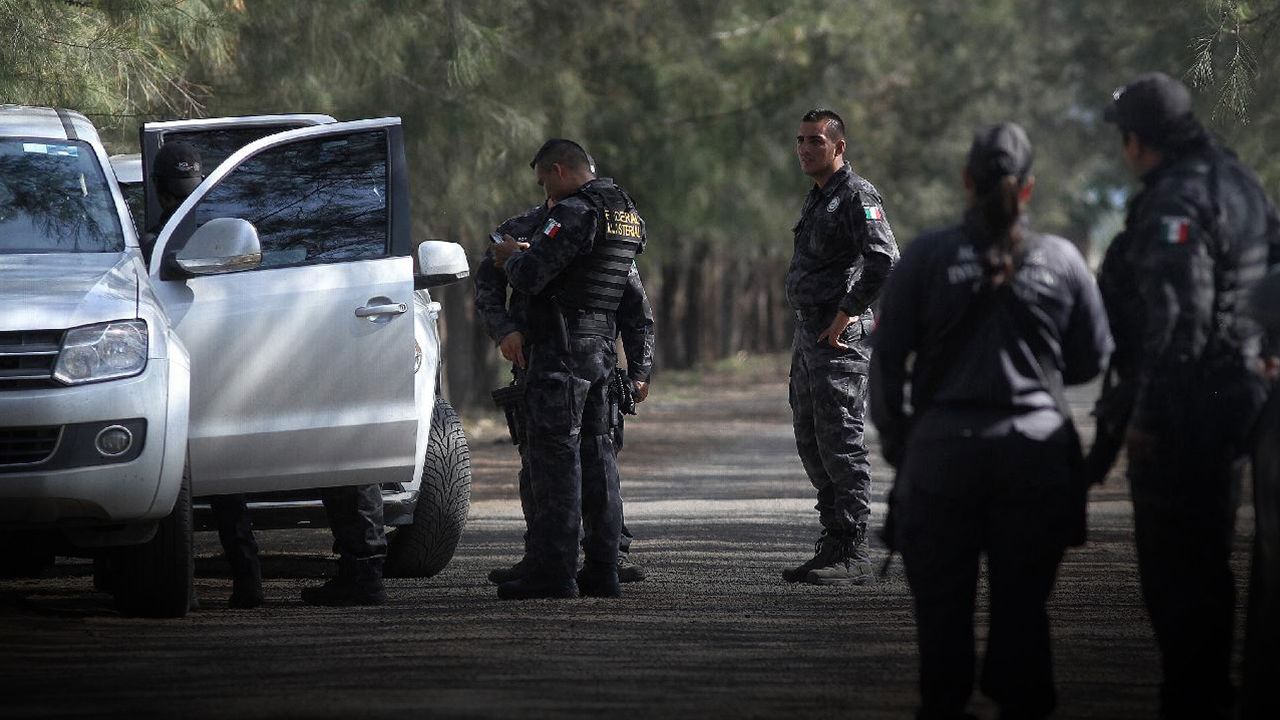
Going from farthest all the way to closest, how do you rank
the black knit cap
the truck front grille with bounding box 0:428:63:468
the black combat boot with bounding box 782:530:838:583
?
the black combat boot with bounding box 782:530:838:583 → the truck front grille with bounding box 0:428:63:468 → the black knit cap

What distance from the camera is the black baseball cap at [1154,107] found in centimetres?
597

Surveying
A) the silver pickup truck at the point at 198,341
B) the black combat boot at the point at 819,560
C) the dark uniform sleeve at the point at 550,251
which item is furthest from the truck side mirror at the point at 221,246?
the black combat boot at the point at 819,560

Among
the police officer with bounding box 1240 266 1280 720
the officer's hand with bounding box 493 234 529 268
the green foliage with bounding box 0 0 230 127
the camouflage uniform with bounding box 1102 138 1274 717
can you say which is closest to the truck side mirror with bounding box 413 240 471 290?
the officer's hand with bounding box 493 234 529 268

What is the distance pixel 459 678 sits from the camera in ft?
22.2

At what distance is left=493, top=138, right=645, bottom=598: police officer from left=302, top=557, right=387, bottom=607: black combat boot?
552mm

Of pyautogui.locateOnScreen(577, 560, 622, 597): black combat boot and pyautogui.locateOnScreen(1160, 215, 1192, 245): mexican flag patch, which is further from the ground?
pyautogui.locateOnScreen(1160, 215, 1192, 245): mexican flag patch

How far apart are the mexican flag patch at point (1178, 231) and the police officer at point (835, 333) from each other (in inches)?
139

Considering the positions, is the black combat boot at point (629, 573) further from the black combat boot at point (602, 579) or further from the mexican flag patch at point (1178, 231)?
the mexican flag patch at point (1178, 231)

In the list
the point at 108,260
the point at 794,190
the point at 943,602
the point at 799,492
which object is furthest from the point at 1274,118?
the point at 794,190

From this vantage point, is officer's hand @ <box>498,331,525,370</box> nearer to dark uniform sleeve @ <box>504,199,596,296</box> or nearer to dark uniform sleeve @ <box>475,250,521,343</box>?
dark uniform sleeve @ <box>475,250,521,343</box>

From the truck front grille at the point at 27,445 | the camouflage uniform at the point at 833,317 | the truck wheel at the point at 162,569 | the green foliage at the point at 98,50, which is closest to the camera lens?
the truck front grille at the point at 27,445

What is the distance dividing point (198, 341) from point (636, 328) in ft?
6.48

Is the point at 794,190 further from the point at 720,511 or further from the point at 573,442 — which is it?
the point at 573,442

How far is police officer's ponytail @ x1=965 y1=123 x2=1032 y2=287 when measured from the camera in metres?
5.62
